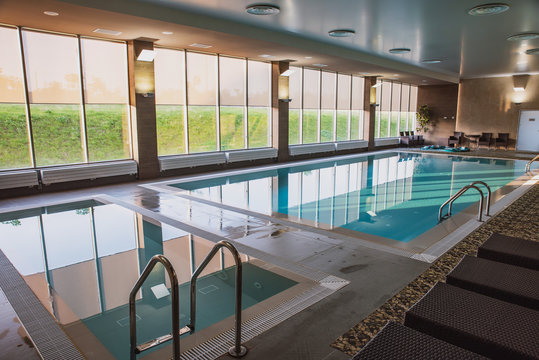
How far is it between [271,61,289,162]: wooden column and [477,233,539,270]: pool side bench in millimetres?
10065

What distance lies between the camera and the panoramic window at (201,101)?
1116 centimetres

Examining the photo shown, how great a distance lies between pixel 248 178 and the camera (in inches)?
416

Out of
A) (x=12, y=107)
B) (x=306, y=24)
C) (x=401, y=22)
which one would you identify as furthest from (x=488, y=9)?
(x=12, y=107)

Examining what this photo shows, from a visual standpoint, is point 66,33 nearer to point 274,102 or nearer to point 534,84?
point 274,102

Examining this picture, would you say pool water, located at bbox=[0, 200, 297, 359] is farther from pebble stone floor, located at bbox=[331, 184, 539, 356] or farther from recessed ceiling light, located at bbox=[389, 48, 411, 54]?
recessed ceiling light, located at bbox=[389, 48, 411, 54]

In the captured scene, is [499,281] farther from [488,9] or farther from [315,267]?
[488,9]

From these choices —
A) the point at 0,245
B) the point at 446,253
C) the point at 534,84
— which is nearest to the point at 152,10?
the point at 0,245

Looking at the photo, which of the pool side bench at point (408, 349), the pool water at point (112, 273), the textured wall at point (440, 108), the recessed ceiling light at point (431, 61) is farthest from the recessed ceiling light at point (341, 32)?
the textured wall at point (440, 108)

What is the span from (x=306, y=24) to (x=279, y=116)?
489 cm

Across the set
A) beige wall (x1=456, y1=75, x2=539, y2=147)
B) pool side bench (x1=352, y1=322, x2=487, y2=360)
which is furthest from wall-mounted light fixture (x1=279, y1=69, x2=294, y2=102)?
beige wall (x1=456, y1=75, x2=539, y2=147)

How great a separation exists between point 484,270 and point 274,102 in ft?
35.7

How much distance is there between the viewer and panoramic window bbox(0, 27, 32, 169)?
Result: 7836mm

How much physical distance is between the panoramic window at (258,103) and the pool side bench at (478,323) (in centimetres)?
1097

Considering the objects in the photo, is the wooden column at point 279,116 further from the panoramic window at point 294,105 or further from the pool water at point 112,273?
the pool water at point 112,273
